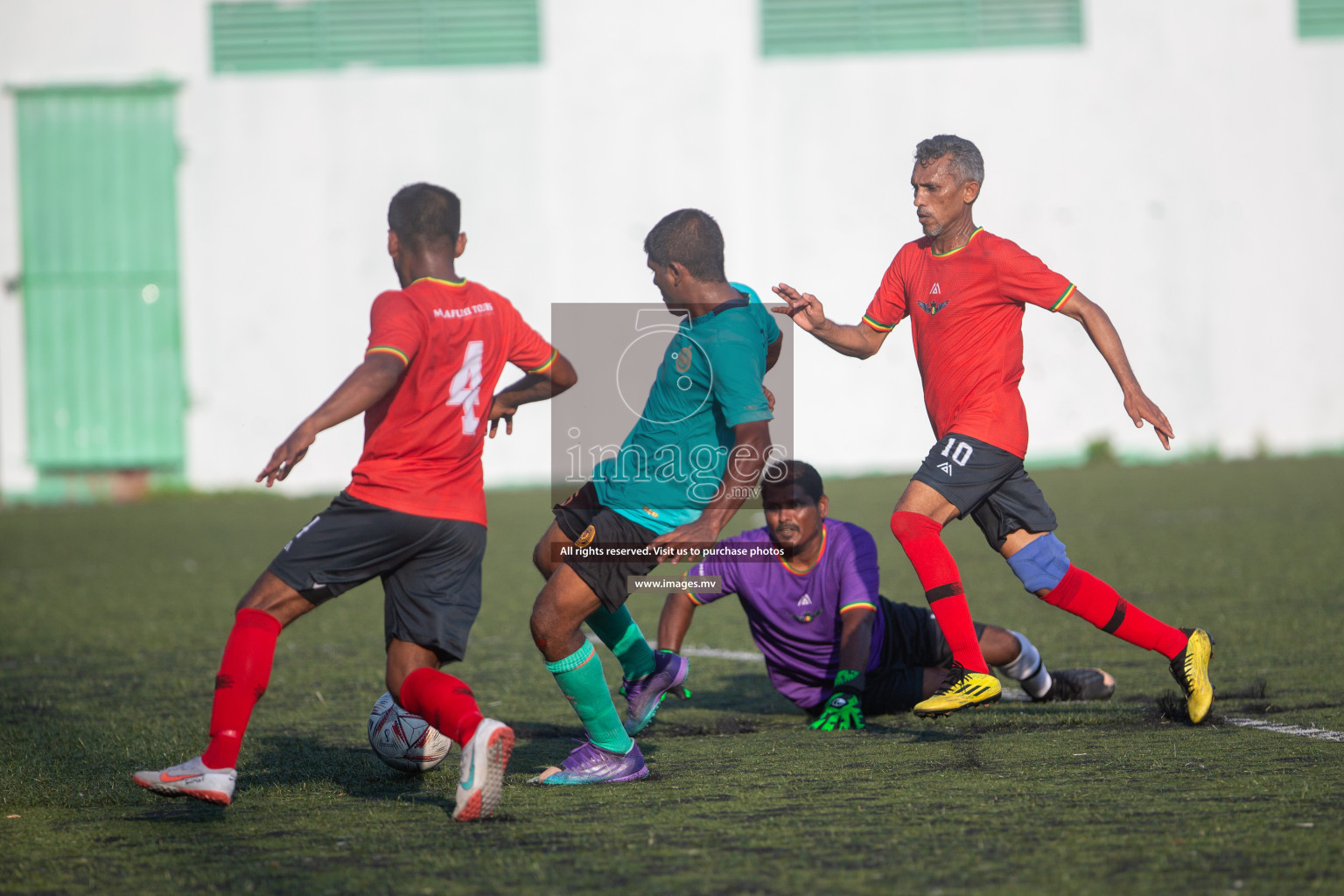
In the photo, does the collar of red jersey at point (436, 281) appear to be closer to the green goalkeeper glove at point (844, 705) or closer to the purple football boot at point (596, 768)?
the purple football boot at point (596, 768)

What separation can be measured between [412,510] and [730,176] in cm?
1296

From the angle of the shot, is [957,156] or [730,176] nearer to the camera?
[957,156]

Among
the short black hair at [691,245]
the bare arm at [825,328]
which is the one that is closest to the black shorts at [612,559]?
the short black hair at [691,245]

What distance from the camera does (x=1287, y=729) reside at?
14.0ft

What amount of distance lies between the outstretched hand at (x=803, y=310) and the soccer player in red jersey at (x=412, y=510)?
112 centimetres

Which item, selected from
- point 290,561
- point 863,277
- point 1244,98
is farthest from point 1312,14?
point 290,561

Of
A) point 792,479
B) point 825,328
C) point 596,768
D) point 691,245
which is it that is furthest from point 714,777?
point 825,328

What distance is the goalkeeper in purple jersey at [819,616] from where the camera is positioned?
188 inches

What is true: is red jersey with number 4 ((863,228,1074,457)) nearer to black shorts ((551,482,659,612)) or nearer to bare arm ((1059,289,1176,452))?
bare arm ((1059,289,1176,452))

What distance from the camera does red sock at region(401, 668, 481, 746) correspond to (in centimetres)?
350

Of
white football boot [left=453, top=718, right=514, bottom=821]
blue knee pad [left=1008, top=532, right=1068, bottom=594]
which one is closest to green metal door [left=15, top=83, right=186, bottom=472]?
blue knee pad [left=1008, top=532, right=1068, bottom=594]

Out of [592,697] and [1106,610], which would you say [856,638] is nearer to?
[1106,610]

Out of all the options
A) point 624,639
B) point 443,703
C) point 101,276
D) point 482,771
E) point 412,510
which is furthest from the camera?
point 101,276

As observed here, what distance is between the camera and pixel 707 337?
3939 mm
